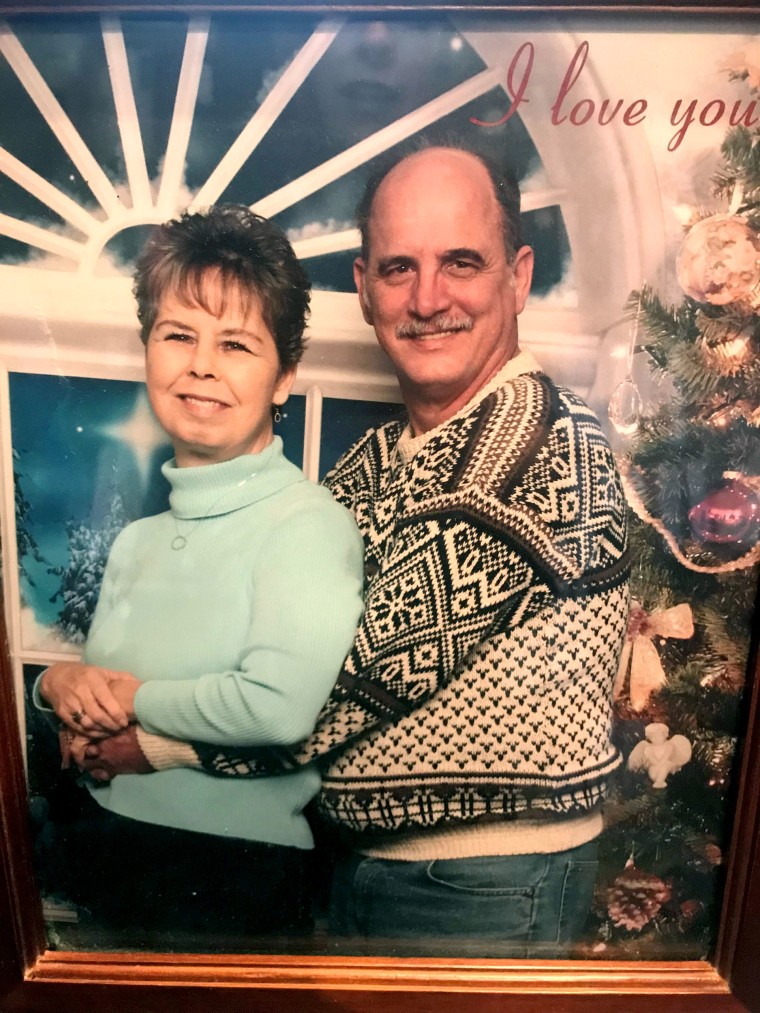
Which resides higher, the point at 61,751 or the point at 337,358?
the point at 337,358

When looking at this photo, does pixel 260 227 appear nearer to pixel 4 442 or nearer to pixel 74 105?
pixel 74 105

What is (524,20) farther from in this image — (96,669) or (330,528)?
(96,669)

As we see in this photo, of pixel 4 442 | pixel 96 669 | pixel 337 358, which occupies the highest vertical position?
pixel 337 358

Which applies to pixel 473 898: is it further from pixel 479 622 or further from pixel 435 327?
pixel 435 327

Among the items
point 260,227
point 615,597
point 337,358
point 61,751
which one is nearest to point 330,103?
point 260,227

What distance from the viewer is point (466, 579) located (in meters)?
0.80

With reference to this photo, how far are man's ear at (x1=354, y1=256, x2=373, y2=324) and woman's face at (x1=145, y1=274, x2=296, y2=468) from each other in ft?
0.34

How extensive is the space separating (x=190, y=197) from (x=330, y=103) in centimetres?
18

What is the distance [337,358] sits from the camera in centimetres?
83

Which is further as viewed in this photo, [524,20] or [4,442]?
[4,442]

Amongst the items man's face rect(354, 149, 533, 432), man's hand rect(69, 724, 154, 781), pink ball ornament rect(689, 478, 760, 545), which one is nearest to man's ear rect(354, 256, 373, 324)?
man's face rect(354, 149, 533, 432)

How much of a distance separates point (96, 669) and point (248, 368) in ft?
1.28

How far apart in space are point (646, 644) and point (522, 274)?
0.44 meters

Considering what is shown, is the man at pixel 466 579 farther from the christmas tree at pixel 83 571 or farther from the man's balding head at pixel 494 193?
the christmas tree at pixel 83 571
